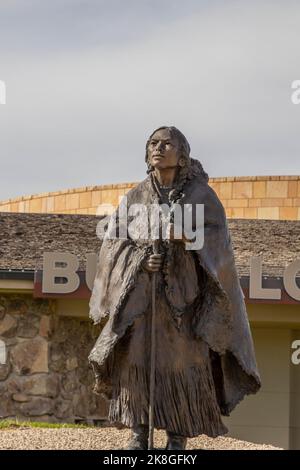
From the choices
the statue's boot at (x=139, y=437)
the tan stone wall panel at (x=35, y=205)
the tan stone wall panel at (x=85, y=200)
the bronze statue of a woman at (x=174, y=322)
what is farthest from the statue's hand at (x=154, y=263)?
the tan stone wall panel at (x=35, y=205)

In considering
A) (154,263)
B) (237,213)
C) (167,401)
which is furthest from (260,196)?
(167,401)

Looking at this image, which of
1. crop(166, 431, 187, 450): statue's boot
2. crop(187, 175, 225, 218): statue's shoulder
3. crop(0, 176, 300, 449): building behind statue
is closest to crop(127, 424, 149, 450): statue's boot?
crop(166, 431, 187, 450): statue's boot

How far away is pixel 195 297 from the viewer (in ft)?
29.6

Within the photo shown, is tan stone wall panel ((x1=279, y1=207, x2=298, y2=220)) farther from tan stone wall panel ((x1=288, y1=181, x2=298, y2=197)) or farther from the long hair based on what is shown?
the long hair

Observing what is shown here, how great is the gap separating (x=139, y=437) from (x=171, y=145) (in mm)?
1873

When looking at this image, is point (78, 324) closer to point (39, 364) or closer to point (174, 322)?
point (39, 364)

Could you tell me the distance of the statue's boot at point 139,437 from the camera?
8867 mm

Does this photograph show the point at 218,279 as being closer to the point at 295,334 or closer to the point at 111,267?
the point at 111,267

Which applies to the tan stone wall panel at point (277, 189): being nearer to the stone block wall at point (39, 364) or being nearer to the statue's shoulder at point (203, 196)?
the stone block wall at point (39, 364)

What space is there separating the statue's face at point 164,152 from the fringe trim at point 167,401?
132 cm

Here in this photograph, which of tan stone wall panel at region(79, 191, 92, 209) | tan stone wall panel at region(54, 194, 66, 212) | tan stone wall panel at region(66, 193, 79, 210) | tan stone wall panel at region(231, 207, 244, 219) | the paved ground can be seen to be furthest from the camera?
tan stone wall panel at region(54, 194, 66, 212)

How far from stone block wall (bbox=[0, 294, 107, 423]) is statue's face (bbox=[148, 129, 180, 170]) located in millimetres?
6353

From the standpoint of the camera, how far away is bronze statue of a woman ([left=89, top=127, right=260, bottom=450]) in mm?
8859
